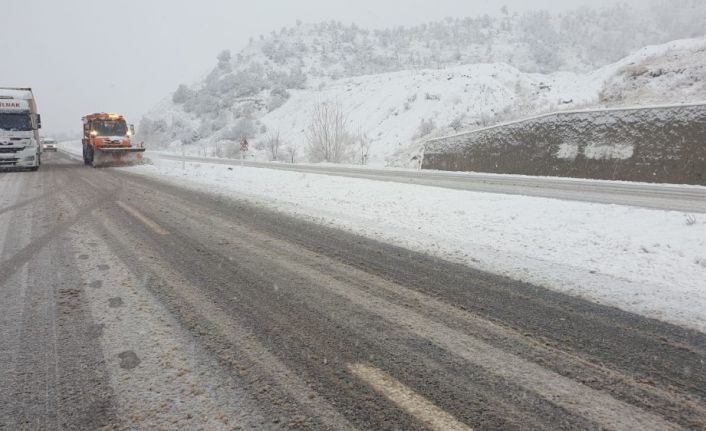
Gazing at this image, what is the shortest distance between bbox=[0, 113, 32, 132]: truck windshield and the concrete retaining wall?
69.1 ft

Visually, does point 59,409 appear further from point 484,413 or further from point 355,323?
point 484,413

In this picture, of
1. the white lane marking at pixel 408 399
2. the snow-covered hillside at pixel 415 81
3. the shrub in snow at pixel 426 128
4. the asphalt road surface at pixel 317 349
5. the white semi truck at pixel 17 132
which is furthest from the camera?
the shrub in snow at pixel 426 128


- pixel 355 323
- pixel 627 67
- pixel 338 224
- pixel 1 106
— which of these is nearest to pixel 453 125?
pixel 627 67

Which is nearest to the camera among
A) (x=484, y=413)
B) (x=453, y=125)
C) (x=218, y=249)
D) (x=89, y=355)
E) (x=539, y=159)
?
(x=484, y=413)

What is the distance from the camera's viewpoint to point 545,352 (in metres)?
2.75

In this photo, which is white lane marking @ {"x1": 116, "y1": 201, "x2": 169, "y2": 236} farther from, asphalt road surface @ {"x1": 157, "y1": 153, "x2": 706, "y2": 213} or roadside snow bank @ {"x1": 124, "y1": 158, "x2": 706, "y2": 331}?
asphalt road surface @ {"x1": 157, "y1": 153, "x2": 706, "y2": 213}

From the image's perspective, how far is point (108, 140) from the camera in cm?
2262

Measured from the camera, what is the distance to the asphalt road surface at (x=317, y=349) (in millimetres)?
2057

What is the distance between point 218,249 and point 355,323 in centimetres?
290

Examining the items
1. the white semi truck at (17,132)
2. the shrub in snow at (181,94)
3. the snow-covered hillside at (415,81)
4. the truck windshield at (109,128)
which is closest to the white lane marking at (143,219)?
the white semi truck at (17,132)

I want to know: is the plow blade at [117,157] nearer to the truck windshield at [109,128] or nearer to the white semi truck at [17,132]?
the truck windshield at [109,128]

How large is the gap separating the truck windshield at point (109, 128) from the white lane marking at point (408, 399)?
25.6 meters

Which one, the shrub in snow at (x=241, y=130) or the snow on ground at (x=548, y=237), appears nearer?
the snow on ground at (x=548, y=237)

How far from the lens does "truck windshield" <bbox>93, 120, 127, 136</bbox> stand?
22797 millimetres
